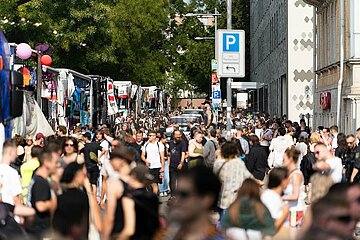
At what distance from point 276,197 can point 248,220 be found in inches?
70.3

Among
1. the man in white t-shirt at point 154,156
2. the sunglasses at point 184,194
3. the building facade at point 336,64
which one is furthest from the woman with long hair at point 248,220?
the building facade at point 336,64

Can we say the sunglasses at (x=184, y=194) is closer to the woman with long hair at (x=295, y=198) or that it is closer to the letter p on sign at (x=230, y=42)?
the woman with long hair at (x=295, y=198)

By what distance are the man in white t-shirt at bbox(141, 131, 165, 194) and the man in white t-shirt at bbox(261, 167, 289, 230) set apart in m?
10.9

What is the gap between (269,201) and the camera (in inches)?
428

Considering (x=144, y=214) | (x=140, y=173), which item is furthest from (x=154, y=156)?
(x=144, y=214)

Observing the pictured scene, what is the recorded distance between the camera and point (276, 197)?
430 inches

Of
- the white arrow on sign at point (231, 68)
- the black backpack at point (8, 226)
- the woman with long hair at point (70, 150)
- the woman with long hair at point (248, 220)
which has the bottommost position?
the black backpack at point (8, 226)

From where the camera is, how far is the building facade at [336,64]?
33.0 m

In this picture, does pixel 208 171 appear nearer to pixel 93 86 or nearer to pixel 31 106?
pixel 31 106

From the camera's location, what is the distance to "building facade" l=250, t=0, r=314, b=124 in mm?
50844

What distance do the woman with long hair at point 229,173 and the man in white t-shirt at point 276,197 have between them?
2693mm

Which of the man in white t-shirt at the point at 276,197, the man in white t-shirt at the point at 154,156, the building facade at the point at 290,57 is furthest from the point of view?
the building facade at the point at 290,57

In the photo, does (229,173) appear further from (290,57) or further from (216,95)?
(290,57)

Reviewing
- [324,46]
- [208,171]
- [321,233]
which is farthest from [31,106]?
[324,46]
